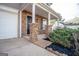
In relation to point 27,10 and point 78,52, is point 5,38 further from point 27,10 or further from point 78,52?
point 78,52

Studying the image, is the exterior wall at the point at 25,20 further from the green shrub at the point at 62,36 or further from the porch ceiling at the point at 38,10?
the green shrub at the point at 62,36

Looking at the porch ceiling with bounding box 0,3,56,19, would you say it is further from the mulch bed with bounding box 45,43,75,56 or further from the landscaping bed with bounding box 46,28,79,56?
the mulch bed with bounding box 45,43,75,56

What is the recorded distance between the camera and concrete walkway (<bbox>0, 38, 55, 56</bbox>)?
3057 mm

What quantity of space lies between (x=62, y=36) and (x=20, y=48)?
2.59ft

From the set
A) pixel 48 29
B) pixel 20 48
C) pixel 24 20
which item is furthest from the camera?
pixel 24 20

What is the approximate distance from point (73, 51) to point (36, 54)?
2.14 feet

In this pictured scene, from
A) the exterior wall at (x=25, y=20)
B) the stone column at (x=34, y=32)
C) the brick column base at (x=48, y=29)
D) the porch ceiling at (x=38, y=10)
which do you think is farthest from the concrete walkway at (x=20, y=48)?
the porch ceiling at (x=38, y=10)

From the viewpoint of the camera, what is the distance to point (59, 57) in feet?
9.91

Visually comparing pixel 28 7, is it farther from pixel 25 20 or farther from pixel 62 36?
pixel 62 36

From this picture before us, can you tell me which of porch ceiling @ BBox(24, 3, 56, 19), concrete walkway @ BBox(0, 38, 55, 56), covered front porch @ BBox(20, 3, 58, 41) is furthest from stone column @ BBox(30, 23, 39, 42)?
porch ceiling @ BBox(24, 3, 56, 19)

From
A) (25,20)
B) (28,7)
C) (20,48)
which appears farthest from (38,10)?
(20,48)

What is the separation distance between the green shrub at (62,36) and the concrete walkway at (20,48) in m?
0.28

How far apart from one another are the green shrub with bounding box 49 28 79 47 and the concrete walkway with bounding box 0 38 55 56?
0.28 metres

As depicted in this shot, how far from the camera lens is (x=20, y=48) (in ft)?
10.2
